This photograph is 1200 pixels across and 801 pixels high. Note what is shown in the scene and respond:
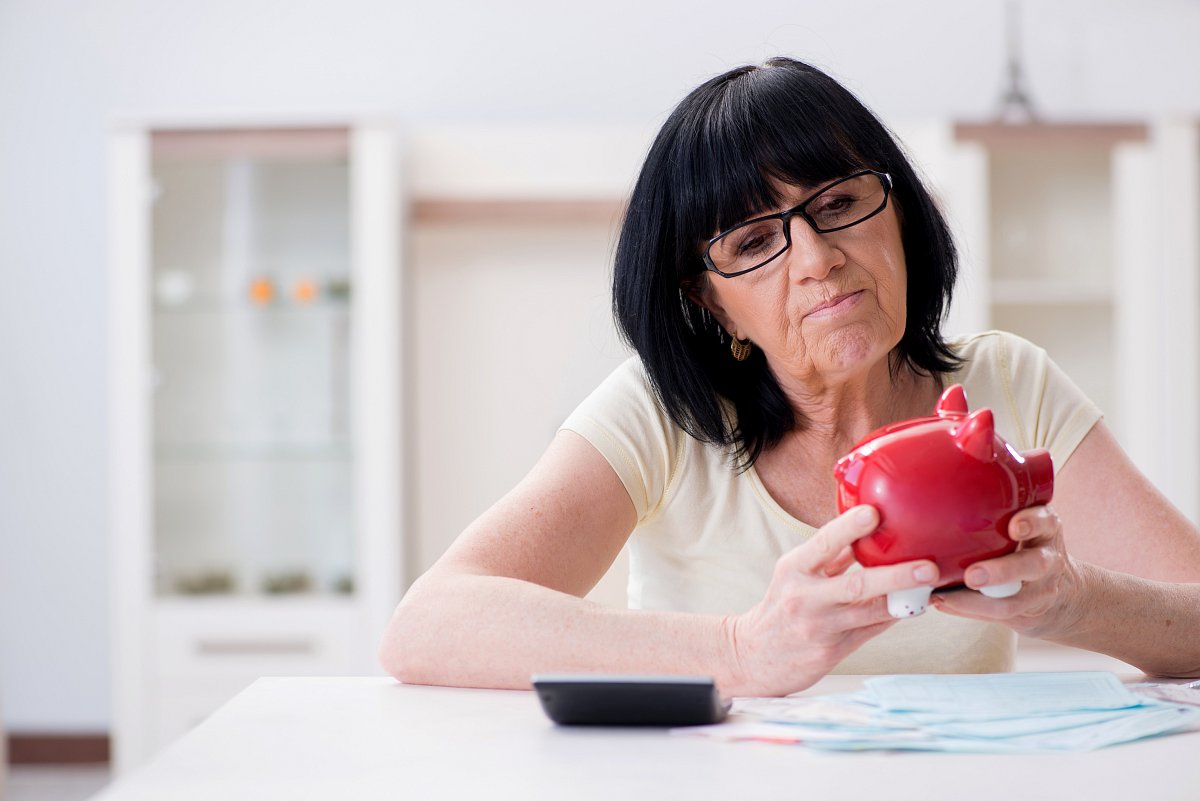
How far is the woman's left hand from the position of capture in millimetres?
858

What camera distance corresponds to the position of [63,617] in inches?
140

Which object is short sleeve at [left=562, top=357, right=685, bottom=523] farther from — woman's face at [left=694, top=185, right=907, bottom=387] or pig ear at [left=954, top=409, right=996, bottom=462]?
pig ear at [left=954, top=409, right=996, bottom=462]

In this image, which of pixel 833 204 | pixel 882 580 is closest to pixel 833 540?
pixel 882 580

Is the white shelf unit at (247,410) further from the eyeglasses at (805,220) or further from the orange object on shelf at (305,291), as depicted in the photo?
the eyeglasses at (805,220)

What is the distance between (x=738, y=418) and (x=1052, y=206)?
2.08 m

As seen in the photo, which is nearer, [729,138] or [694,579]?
[729,138]

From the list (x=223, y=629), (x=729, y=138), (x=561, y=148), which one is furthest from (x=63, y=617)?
(x=729, y=138)

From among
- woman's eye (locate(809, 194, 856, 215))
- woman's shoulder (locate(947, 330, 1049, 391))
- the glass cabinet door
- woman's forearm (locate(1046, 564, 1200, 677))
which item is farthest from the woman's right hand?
the glass cabinet door

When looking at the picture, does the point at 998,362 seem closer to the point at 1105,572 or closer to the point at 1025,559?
the point at 1105,572

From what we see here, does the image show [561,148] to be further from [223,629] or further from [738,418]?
[738,418]

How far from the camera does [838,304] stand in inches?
47.4

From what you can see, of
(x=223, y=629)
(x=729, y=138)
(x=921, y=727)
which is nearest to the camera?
(x=921, y=727)

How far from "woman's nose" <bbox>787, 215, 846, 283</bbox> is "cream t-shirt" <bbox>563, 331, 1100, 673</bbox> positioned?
0.80 ft

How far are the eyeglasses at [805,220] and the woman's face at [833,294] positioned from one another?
1 centimetres
